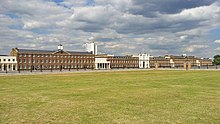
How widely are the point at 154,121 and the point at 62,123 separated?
353cm

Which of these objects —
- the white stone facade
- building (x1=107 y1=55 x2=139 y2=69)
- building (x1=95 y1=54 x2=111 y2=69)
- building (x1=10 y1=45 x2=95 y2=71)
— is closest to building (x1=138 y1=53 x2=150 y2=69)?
building (x1=107 y1=55 x2=139 y2=69)

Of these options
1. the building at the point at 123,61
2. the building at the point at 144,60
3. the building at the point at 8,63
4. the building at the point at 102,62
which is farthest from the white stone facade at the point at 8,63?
the building at the point at 144,60

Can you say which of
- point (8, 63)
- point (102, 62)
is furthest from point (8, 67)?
point (102, 62)

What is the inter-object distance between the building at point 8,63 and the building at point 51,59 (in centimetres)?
183

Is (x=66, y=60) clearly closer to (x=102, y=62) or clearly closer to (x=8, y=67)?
(x=102, y=62)

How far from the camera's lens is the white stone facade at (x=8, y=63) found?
10681cm

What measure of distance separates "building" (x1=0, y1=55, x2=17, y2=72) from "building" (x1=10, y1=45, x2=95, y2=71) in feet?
5.99

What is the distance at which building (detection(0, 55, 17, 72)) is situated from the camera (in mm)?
106812

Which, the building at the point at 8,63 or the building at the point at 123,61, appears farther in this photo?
the building at the point at 123,61

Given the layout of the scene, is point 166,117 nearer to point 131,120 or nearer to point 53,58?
point 131,120

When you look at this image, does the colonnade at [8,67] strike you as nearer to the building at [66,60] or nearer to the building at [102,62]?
the building at [66,60]

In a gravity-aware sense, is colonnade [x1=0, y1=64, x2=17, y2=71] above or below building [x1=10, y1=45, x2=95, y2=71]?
below

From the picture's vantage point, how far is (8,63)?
107438 mm

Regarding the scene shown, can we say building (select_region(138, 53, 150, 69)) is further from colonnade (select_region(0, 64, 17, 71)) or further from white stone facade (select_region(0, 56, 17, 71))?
white stone facade (select_region(0, 56, 17, 71))
